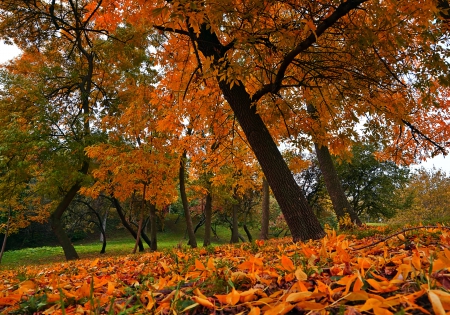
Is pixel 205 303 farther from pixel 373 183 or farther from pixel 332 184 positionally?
pixel 373 183

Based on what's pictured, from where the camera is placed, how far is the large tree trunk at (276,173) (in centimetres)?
400

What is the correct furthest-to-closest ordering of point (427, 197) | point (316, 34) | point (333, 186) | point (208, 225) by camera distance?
1. point (427, 197)
2. point (208, 225)
3. point (333, 186)
4. point (316, 34)

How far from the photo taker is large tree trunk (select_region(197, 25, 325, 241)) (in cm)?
400

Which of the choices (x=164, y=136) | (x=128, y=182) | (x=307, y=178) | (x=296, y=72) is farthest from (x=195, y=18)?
(x=307, y=178)

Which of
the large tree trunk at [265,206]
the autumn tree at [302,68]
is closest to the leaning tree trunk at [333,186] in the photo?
the autumn tree at [302,68]

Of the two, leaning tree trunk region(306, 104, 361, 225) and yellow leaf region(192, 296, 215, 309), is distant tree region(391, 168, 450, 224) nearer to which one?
leaning tree trunk region(306, 104, 361, 225)

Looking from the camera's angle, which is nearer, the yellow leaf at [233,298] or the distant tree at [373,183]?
the yellow leaf at [233,298]

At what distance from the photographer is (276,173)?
4105mm

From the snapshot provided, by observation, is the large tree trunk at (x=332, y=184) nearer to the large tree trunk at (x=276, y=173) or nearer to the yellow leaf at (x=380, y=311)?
the large tree trunk at (x=276, y=173)

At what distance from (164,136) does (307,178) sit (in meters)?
18.8

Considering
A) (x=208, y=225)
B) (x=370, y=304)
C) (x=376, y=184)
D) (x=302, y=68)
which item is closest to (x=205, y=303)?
(x=370, y=304)

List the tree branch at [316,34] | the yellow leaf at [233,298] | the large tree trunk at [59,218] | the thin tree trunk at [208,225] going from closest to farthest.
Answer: the yellow leaf at [233,298] < the tree branch at [316,34] < the large tree trunk at [59,218] < the thin tree trunk at [208,225]

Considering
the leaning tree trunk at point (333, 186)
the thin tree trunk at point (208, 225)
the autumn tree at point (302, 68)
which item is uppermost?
the autumn tree at point (302, 68)

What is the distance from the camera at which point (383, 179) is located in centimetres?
2453
